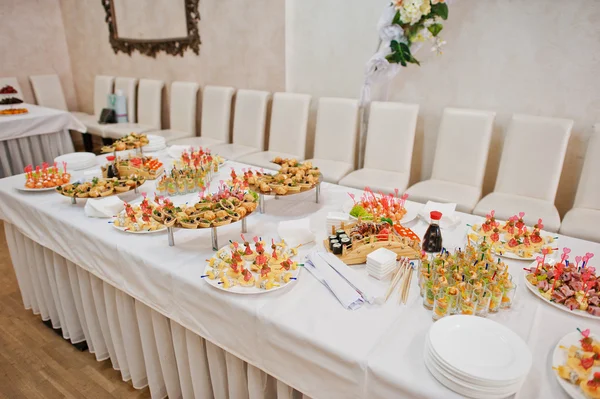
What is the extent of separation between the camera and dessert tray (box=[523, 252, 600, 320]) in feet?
4.05

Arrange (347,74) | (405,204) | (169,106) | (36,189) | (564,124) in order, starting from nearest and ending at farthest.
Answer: (405,204) → (36,189) → (564,124) → (347,74) → (169,106)

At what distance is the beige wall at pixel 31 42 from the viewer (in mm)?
5605

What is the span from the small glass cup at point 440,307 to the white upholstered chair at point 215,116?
335 centimetres

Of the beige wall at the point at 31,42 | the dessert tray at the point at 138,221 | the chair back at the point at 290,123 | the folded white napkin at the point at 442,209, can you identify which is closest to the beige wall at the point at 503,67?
the chair back at the point at 290,123

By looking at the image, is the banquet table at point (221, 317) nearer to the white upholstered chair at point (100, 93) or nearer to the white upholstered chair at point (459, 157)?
the white upholstered chair at point (459, 157)

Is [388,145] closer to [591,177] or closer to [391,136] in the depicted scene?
[391,136]

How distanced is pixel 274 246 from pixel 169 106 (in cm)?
422

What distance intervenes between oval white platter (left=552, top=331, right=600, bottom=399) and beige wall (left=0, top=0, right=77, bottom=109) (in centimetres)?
684

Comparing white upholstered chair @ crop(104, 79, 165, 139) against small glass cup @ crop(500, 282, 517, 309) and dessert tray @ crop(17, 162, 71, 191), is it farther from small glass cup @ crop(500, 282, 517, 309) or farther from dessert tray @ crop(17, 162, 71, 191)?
small glass cup @ crop(500, 282, 517, 309)

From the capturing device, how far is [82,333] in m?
2.39

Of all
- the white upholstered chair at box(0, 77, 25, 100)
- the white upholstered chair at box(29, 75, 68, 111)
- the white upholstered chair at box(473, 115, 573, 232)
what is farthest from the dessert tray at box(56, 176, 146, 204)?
the white upholstered chair at box(29, 75, 68, 111)

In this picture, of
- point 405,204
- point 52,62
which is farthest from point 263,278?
point 52,62

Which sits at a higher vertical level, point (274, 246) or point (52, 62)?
point (52, 62)

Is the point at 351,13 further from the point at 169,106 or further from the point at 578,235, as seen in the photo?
the point at 169,106
